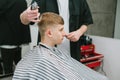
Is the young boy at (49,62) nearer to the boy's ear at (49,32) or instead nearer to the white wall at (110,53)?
the boy's ear at (49,32)

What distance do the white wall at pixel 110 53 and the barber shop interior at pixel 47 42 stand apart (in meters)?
0.01

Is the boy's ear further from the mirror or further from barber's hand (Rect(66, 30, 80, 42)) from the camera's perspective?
the mirror

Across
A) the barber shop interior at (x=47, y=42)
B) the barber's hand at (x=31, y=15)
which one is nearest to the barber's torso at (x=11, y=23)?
the barber shop interior at (x=47, y=42)

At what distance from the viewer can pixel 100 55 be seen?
2.68 metres

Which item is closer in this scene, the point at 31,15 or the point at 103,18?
the point at 31,15

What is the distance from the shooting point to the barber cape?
1.22 meters

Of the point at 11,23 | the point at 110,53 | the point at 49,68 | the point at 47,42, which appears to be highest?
the point at 11,23

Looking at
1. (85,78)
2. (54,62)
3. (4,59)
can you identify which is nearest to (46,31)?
(54,62)

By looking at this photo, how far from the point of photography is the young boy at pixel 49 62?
1.23 metres

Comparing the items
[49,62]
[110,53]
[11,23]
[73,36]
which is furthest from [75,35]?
[110,53]

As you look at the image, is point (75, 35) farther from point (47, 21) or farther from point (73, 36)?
point (47, 21)

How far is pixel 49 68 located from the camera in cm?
127

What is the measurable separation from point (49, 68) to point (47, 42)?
24 cm

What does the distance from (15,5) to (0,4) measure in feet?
0.43
